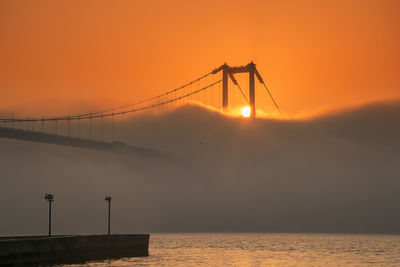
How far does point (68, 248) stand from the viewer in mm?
65500

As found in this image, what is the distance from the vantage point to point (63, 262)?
6288cm

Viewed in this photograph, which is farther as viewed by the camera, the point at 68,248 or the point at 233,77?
the point at 233,77

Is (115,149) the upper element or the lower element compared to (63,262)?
upper

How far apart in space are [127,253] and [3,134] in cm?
2562

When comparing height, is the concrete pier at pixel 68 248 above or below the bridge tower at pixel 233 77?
below

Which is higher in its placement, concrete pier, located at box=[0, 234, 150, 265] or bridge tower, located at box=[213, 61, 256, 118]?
bridge tower, located at box=[213, 61, 256, 118]

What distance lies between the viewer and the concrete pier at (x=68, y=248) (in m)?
56.7

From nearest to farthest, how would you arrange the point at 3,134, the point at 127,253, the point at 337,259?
the point at 127,253 < the point at 337,259 < the point at 3,134

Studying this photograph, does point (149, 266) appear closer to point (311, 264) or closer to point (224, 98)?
point (311, 264)

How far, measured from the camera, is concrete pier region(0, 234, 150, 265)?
186 ft

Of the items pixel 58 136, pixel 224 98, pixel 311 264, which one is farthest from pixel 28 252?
pixel 224 98

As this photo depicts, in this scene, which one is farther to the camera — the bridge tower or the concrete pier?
the bridge tower

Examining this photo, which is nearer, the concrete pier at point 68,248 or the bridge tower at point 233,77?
the concrete pier at point 68,248

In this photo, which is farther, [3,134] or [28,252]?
[3,134]
